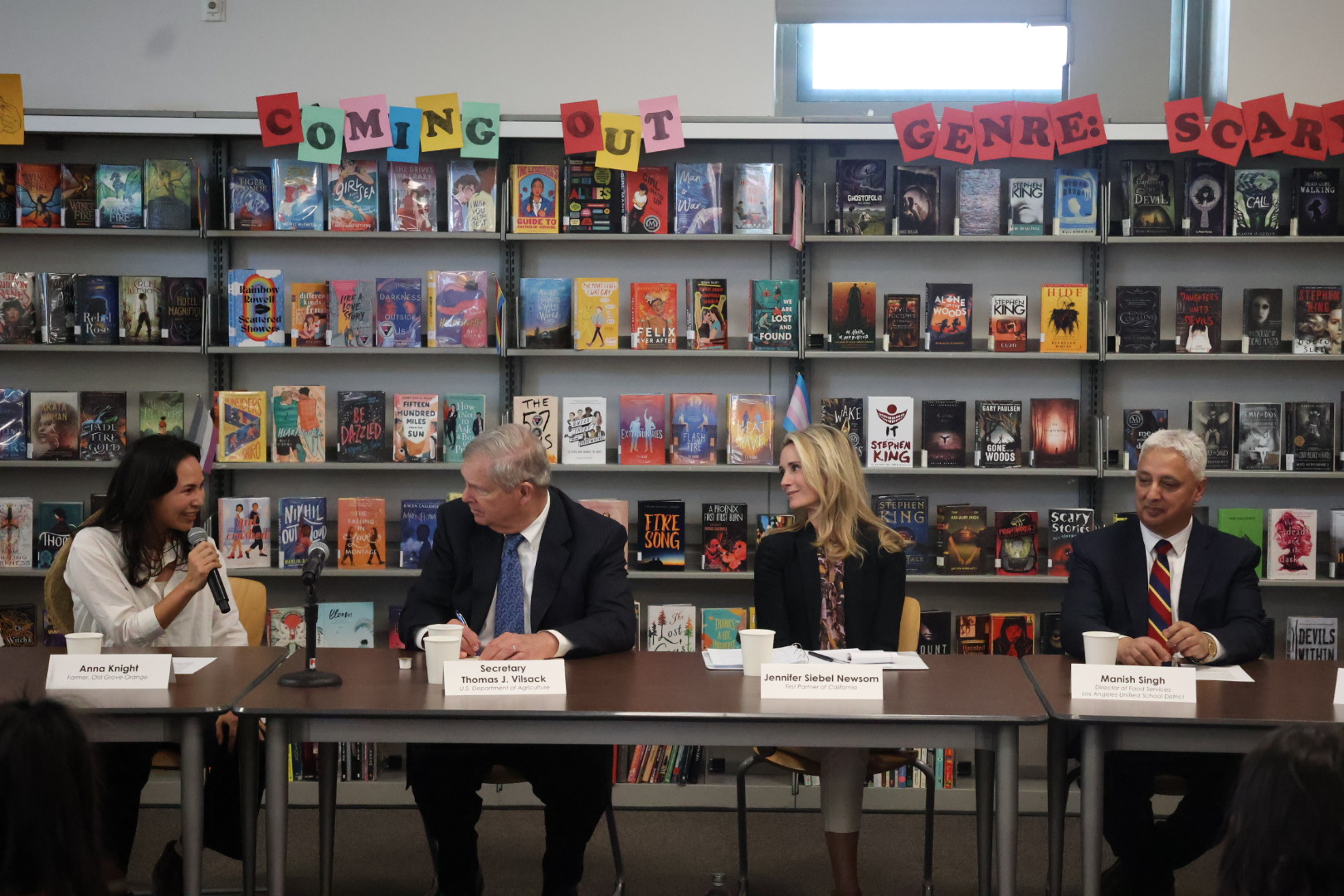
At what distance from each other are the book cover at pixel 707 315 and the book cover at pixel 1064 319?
119 cm

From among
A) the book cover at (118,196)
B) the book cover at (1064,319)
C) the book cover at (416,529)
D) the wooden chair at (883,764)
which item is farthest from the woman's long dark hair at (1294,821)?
the book cover at (118,196)

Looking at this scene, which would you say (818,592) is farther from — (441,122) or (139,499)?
(441,122)

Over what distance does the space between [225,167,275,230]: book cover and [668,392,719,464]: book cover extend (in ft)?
5.50

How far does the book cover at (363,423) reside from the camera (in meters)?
4.60

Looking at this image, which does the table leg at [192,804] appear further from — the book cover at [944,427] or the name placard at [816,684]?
the book cover at [944,427]

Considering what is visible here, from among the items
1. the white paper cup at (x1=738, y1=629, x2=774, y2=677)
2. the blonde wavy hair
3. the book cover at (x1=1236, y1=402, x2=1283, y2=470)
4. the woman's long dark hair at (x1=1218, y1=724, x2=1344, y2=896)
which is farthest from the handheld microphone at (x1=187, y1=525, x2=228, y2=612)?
the book cover at (x1=1236, y1=402, x2=1283, y2=470)

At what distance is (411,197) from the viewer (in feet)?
15.0

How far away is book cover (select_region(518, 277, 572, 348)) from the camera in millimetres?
4535

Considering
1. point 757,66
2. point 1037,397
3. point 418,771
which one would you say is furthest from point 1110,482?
point 418,771

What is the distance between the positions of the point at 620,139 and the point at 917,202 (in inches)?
44.9

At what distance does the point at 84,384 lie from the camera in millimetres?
4750

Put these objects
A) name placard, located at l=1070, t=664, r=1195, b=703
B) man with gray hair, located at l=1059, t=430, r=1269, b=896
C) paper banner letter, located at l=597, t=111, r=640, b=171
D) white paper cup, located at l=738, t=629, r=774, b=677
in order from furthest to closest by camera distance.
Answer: paper banner letter, located at l=597, t=111, r=640, b=171, man with gray hair, located at l=1059, t=430, r=1269, b=896, white paper cup, located at l=738, t=629, r=774, b=677, name placard, located at l=1070, t=664, r=1195, b=703

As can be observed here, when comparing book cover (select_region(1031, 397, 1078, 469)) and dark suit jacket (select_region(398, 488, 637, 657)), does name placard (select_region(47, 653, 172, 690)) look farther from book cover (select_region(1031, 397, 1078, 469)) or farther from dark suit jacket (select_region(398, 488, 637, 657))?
book cover (select_region(1031, 397, 1078, 469))

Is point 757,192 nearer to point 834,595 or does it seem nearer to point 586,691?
point 834,595
